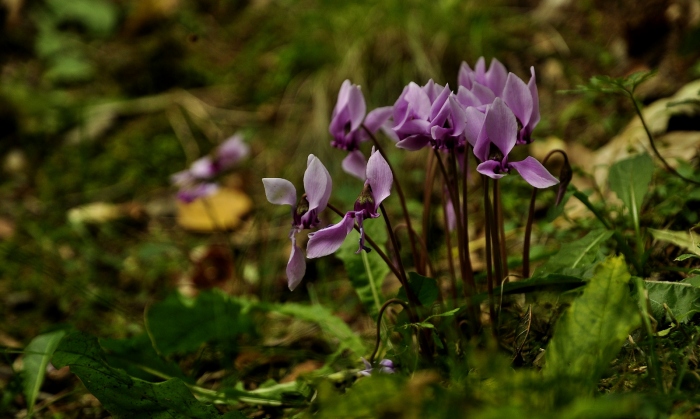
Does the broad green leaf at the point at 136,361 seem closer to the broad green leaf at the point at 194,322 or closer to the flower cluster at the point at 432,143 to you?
the broad green leaf at the point at 194,322

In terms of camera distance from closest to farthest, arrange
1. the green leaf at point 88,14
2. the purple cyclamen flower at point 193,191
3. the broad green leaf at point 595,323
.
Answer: the broad green leaf at point 595,323 < the purple cyclamen flower at point 193,191 < the green leaf at point 88,14

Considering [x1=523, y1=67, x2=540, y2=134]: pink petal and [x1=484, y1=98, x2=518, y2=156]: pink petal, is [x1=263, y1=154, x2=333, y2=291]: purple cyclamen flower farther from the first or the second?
[x1=523, y1=67, x2=540, y2=134]: pink petal

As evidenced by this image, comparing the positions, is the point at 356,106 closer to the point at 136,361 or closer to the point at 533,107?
the point at 533,107

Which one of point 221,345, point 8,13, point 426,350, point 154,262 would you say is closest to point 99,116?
point 154,262

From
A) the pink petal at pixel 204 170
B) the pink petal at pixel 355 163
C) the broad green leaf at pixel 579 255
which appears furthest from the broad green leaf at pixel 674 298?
the pink petal at pixel 204 170

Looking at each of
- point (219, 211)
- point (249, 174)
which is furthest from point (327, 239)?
point (249, 174)

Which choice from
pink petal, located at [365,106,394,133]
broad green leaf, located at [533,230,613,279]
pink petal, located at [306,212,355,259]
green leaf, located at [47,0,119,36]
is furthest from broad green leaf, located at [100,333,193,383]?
green leaf, located at [47,0,119,36]

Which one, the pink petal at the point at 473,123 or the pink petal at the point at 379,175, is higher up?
the pink petal at the point at 473,123

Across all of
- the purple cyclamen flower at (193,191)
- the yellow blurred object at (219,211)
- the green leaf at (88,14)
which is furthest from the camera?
the green leaf at (88,14)
